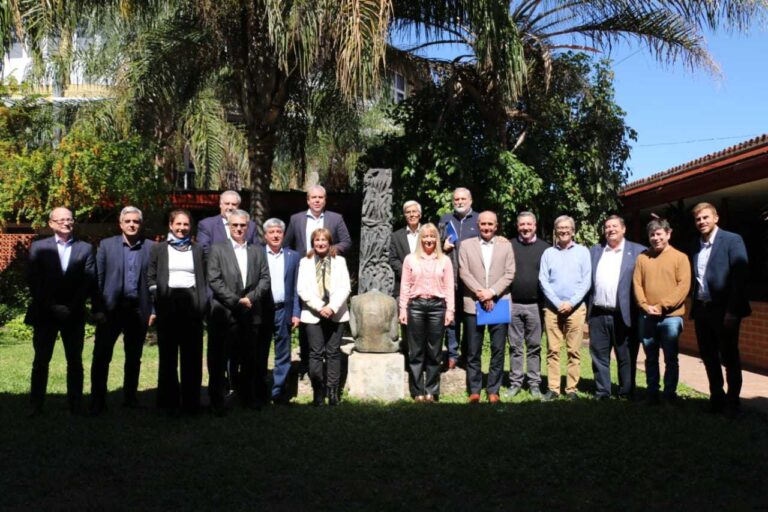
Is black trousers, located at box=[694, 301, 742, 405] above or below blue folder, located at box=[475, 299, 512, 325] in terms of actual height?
below

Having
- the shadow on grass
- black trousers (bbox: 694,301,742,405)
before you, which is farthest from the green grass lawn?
black trousers (bbox: 694,301,742,405)

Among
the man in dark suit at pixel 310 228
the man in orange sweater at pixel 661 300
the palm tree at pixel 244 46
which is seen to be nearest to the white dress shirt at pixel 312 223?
the man in dark suit at pixel 310 228

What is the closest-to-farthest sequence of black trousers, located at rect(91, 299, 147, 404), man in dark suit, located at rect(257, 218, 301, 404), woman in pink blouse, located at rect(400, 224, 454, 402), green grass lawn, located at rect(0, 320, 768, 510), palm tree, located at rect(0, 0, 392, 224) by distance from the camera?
1. green grass lawn, located at rect(0, 320, 768, 510)
2. black trousers, located at rect(91, 299, 147, 404)
3. man in dark suit, located at rect(257, 218, 301, 404)
4. woman in pink blouse, located at rect(400, 224, 454, 402)
5. palm tree, located at rect(0, 0, 392, 224)

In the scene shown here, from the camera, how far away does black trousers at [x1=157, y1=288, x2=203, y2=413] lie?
6201mm

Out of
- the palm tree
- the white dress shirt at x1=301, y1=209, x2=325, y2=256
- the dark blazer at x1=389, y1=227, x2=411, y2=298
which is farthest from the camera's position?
the palm tree

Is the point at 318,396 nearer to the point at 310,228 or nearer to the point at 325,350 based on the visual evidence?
the point at 325,350

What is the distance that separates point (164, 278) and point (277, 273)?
3.47ft

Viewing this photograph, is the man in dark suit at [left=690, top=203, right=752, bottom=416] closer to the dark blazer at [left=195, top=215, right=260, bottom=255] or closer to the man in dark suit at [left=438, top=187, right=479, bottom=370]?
the man in dark suit at [left=438, top=187, right=479, bottom=370]

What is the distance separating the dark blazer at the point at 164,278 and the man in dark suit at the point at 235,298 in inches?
3.1

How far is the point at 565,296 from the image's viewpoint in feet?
23.3

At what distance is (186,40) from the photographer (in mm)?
11695

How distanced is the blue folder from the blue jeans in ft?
3.97

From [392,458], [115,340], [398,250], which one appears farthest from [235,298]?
[392,458]

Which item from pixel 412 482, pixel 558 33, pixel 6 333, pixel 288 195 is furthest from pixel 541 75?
pixel 6 333
